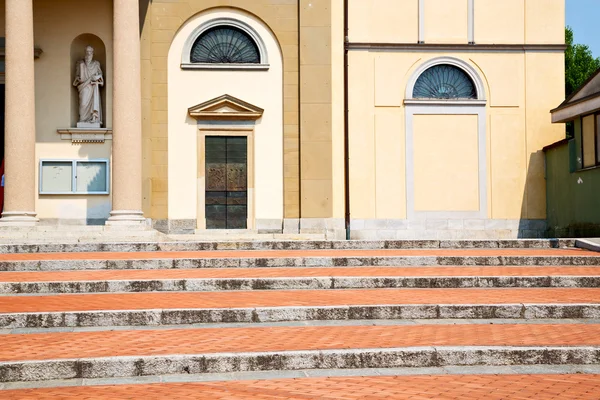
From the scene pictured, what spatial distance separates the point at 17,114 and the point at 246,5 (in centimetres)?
776

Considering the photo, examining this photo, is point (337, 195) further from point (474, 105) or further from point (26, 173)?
point (26, 173)

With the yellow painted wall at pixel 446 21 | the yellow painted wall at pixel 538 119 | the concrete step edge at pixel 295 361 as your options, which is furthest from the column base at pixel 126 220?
the concrete step edge at pixel 295 361

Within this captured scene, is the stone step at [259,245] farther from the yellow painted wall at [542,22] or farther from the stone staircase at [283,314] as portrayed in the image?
the yellow painted wall at [542,22]

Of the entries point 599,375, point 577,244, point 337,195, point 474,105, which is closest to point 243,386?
point 599,375

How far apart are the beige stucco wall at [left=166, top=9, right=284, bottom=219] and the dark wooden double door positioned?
1.27 feet

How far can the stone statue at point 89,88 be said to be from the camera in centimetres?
2442

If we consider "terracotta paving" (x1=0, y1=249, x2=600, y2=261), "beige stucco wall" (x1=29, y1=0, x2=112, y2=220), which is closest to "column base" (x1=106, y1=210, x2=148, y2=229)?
"beige stucco wall" (x1=29, y1=0, x2=112, y2=220)

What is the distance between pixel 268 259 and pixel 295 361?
630cm

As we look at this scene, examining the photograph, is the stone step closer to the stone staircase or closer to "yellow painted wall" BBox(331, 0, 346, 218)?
the stone staircase

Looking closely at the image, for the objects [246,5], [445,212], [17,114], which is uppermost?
[246,5]

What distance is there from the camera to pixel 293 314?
11273 millimetres

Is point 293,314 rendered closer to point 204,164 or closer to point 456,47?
point 204,164

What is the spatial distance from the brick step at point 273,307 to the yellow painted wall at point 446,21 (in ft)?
49.0

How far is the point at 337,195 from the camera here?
2572cm
